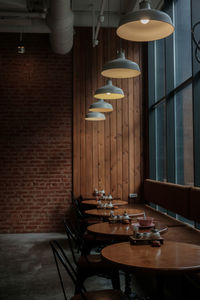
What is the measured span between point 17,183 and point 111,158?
2183 mm

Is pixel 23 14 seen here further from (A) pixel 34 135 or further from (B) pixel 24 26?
(A) pixel 34 135

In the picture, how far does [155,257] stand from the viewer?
7.55ft

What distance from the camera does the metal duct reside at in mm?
5516

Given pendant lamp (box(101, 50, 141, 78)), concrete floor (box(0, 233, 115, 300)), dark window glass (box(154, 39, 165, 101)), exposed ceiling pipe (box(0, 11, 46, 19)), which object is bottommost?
concrete floor (box(0, 233, 115, 300))

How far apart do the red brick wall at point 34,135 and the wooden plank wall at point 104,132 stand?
0.77ft

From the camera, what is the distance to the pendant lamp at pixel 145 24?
264 centimetres

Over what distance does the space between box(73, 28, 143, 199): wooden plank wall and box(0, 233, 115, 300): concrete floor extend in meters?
1.67

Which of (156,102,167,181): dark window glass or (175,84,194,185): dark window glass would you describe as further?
(156,102,167,181): dark window glass

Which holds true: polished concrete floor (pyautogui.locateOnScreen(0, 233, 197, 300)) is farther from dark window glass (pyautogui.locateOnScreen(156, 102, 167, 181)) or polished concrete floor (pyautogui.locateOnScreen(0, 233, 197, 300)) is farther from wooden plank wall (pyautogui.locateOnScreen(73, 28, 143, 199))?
dark window glass (pyautogui.locateOnScreen(156, 102, 167, 181))

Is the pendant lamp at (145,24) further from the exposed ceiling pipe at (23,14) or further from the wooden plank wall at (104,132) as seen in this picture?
the wooden plank wall at (104,132)

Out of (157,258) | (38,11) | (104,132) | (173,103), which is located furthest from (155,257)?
(38,11)

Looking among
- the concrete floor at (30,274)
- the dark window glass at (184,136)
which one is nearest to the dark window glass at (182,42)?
the dark window glass at (184,136)

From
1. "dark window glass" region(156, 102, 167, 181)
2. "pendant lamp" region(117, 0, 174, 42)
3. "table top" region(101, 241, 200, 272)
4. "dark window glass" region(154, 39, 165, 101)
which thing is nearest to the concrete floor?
"table top" region(101, 241, 200, 272)

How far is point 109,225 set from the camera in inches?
140
